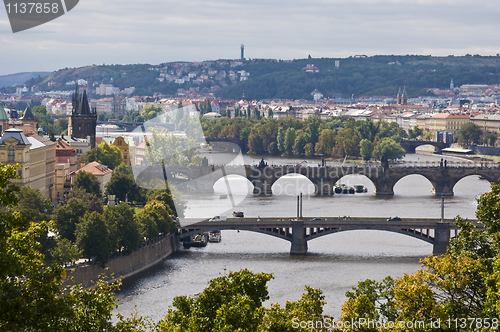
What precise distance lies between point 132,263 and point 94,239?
96.7 inches

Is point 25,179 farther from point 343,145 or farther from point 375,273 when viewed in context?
point 343,145

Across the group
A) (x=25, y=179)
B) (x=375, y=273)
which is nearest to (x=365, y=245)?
(x=375, y=273)

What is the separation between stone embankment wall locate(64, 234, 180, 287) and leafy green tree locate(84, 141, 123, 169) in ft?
61.8

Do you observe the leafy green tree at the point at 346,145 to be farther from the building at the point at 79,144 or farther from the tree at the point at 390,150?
the building at the point at 79,144

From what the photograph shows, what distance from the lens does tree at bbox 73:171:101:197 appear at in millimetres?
42812

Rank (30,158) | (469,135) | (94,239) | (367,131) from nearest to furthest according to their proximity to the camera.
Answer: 1. (94,239)
2. (30,158)
3. (367,131)
4. (469,135)

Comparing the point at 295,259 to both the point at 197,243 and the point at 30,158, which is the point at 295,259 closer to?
→ the point at 197,243

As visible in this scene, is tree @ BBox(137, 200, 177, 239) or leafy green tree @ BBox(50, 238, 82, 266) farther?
Answer: tree @ BBox(137, 200, 177, 239)

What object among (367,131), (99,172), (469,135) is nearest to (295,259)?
(99,172)

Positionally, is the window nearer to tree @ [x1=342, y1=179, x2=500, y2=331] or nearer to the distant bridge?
the distant bridge

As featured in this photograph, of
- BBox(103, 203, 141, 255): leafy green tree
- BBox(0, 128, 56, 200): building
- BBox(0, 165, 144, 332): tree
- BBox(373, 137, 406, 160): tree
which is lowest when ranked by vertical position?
BBox(373, 137, 406, 160): tree

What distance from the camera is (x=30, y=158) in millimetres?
40594

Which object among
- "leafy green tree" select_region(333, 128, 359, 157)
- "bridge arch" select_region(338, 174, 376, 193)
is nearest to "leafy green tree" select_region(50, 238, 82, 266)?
"bridge arch" select_region(338, 174, 376, 193)

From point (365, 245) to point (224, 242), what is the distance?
20.0ft
